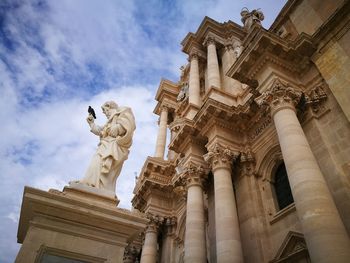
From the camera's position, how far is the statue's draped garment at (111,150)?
5.69 metres

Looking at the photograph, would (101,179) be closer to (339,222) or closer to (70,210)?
(70,210)

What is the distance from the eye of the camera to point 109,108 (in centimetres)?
716

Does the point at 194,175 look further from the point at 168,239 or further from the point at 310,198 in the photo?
the point at 310,198

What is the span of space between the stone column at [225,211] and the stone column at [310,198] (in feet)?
10.0

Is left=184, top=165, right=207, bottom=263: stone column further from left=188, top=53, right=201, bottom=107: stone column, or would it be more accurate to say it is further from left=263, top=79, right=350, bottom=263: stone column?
left=188, top=53, right=201, bottom=107: stone column

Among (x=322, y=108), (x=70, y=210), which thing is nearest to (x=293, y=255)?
(x=322, y=108)

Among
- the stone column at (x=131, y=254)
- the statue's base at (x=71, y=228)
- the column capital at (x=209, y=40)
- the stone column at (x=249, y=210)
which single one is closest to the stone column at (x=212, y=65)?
the column capital at (x=209, y=40)

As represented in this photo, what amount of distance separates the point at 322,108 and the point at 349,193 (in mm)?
3118

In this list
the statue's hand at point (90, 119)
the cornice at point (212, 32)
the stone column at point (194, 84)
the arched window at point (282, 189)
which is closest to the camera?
the statue's hand at point (90, 119)

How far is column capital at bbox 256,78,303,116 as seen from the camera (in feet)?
29.5

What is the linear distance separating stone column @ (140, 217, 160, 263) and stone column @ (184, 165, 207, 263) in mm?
5046

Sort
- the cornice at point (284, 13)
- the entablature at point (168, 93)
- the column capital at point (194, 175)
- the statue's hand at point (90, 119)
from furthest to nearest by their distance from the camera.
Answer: the entablature at point (168, 93)
the cornice at point (284, 13)
the column capital at point (194, 175)
the statue's hand at point (90, 119)

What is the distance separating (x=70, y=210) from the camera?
4.62 metres

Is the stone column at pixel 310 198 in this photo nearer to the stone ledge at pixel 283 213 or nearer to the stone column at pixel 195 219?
the stone ledge at pixel 283 213
